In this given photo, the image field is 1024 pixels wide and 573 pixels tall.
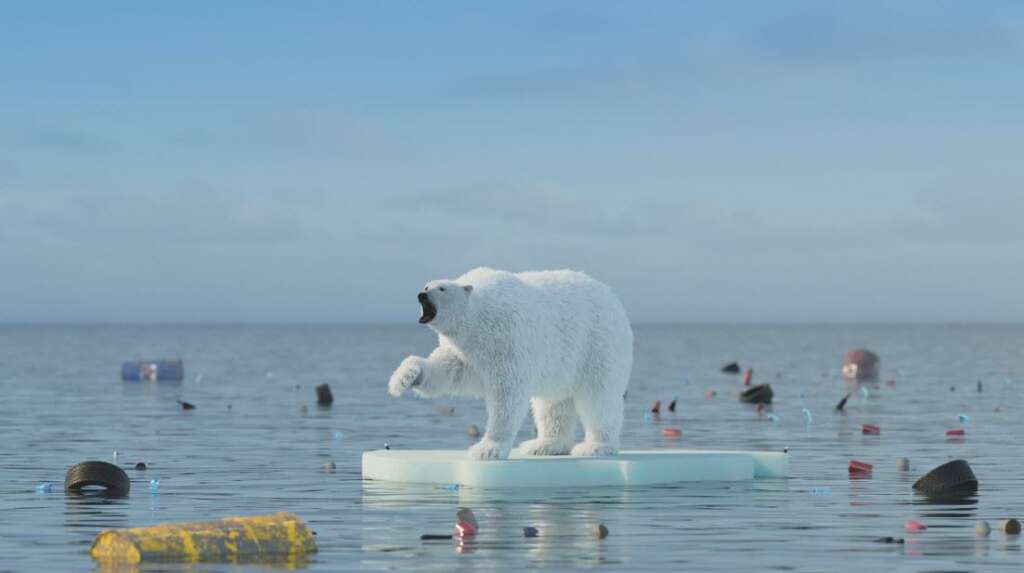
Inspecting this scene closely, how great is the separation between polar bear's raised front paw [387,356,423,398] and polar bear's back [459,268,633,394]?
3.68 feet

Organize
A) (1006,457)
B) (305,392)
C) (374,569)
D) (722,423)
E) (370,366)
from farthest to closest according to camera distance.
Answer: (370,366) < (305,392) < (722,423) < (1006,457) < (374,569)

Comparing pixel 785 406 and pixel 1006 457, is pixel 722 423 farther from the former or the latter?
pixel 1006 457

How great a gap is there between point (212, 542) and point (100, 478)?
25.7 feet

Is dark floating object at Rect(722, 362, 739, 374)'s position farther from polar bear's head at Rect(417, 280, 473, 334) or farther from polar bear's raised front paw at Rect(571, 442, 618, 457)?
polar bear's head at Rect(417, 280, 473, 334)

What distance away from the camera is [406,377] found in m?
25.5

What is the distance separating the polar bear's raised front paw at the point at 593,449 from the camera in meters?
26.9

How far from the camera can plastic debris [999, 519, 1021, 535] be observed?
2055 cm

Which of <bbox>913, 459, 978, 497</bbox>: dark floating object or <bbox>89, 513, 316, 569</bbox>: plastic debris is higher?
<bbox>913, 459, 978, 497</bbox>: dark floating object

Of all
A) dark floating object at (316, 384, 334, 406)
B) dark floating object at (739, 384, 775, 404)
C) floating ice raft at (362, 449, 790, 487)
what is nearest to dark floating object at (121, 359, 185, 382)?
dark floating object at (316, 384, 334, 406)

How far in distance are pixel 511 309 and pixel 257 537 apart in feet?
25.3

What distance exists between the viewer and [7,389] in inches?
2795

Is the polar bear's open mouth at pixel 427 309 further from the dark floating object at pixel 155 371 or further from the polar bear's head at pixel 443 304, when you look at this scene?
the dark floating object at pixel 155 371

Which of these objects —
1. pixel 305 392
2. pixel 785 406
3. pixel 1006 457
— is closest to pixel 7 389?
pixel 305 392

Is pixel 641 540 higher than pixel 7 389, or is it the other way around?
pixel 7 389
